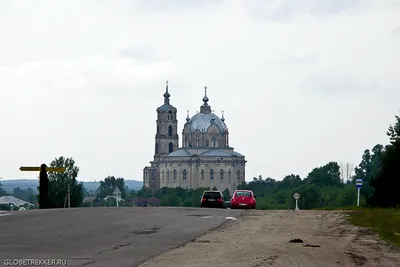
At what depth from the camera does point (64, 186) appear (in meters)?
160

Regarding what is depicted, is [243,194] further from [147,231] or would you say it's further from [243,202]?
[147,231]

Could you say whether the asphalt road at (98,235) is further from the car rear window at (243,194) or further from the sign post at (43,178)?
the car rear window at (243,194)

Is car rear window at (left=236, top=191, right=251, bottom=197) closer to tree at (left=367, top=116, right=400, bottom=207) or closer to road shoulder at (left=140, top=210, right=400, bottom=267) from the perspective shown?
tree at (left=367, top=116, right=400, bottom=207)

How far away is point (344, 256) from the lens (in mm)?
28844

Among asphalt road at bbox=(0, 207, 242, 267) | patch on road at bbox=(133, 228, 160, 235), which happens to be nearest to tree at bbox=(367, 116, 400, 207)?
asphalt road at bbox=(0, 207, 242, 267)

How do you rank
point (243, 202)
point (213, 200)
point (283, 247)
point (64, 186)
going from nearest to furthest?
1. point (283, 247)
2. point (243, 202)
3. point (213, 200)
4. point (64, 186)

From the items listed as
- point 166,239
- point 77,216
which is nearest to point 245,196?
point 77,216

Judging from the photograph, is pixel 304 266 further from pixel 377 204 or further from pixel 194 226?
pixel 377 204

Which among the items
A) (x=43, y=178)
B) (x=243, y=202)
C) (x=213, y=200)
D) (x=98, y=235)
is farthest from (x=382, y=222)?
(x=213, y=200)

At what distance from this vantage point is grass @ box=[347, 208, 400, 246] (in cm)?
3710

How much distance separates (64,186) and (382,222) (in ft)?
385

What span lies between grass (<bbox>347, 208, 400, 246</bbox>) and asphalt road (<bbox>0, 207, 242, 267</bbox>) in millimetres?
5775

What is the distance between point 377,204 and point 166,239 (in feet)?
159

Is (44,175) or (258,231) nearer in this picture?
(258,231)
